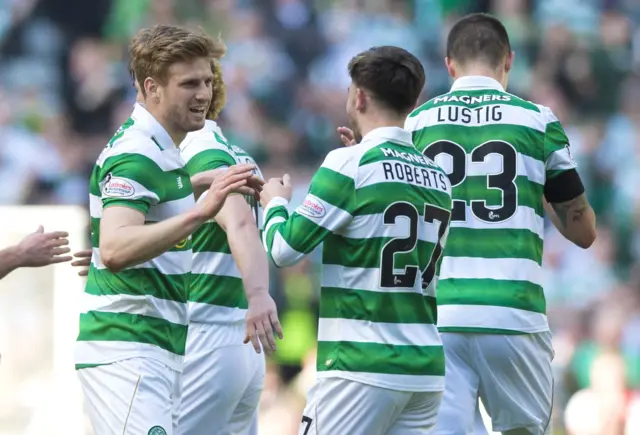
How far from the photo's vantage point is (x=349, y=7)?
1339cm

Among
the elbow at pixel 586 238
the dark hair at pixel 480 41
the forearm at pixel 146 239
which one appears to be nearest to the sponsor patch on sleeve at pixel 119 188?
the forearm at pixel 146 239

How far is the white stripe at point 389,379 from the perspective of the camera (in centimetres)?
482

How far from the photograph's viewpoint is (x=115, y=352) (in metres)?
4.82

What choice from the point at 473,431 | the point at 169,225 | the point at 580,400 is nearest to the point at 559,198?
the point at 473,431

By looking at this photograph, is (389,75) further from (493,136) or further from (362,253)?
(493,136)

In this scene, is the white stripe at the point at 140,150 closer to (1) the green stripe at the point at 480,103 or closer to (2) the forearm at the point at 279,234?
(2) the forearm at the point at 279,234

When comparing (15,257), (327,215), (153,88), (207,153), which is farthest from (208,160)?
(327,215)

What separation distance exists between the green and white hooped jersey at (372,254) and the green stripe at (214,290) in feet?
3.46

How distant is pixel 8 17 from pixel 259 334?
→ 8.80 meters

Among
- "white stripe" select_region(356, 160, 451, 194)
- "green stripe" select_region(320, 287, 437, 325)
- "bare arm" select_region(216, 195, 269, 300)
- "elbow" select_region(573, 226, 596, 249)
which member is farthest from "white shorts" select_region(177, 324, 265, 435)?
"elbow" select_region(573, 226, 596, 249)

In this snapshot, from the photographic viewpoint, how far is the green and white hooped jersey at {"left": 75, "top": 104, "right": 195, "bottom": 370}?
15.6ft

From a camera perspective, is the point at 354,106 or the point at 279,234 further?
the point at 354,106

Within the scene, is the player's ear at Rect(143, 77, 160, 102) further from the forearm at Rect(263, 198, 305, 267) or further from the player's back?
the player's back

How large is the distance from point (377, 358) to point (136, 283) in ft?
3.08
